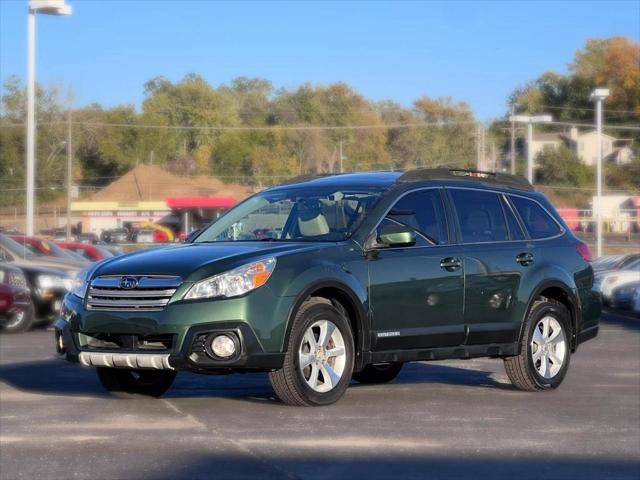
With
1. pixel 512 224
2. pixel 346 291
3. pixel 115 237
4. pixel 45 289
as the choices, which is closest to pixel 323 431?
pixel 346 291

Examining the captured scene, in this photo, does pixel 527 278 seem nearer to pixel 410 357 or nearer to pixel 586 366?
pixel 410 357

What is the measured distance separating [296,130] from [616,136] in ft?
73.9

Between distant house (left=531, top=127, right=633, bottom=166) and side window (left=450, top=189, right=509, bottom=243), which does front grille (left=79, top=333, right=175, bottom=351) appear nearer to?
side window (left=450, top=189, right=509, bottom=243)

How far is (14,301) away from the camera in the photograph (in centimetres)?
1769

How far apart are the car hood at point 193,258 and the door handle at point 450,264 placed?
3.60 ft

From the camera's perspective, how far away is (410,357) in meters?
9.42

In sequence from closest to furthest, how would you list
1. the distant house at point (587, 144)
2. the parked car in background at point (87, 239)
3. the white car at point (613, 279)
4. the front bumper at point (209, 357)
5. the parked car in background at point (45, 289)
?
the front bumper at point (209, 357), the parked car in background at point (45, 289), the white car at point (613, 279), the parked car in background at point (87, 239), the distant house at point (587, 144)

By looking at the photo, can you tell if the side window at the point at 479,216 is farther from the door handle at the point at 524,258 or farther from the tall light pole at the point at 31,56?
the tall light pole at the point at 31,56

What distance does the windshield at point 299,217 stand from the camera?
943 centimetres

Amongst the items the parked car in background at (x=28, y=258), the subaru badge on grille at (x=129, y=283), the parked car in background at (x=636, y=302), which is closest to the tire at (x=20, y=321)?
the parked car in background at (x=28, y=258)

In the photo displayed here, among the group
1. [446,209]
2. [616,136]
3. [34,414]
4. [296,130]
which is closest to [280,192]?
[446,209]

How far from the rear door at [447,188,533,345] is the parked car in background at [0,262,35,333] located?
9.35 m

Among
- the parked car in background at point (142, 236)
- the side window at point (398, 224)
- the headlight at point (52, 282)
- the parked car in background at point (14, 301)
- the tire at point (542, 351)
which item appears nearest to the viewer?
the side window at point (398, 224)

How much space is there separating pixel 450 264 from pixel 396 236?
738 millimetres
